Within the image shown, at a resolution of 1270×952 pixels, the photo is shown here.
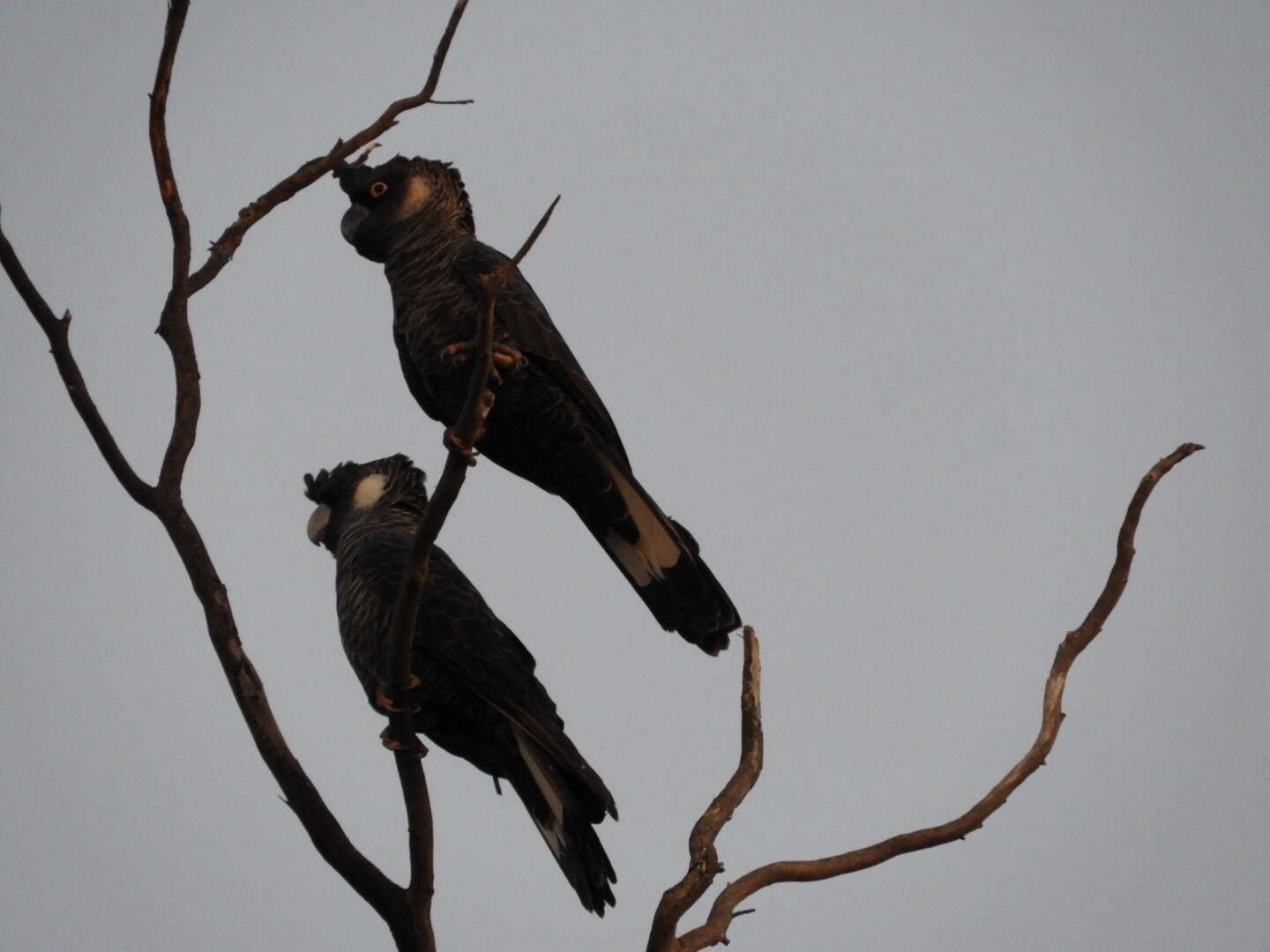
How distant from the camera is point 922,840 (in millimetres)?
4316

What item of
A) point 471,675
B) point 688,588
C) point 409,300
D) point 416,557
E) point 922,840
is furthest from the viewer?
point 409,300

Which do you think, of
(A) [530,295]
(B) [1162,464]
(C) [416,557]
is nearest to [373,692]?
(C) [416,557]

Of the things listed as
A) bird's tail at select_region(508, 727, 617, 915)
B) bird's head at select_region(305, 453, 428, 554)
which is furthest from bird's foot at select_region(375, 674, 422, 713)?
bird's head at select_region(305, 453, 428, 554)

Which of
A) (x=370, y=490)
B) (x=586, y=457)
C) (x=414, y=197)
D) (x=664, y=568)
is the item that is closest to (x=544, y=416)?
(x=586, y=457)

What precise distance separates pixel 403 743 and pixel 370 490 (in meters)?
2.30

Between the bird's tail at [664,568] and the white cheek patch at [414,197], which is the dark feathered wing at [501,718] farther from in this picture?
the white cheek patch at [414,197]

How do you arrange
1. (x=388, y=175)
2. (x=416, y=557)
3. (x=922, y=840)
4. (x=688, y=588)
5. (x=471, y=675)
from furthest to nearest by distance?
(x=388, y=175) < (x=688, y=588) < (x=471, y=675) < (x=922, y=840) < (x=416, y=557)

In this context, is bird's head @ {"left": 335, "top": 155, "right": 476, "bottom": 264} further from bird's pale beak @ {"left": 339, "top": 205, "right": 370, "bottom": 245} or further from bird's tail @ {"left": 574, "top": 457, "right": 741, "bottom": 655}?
bird's tail @ {"left": 574, "top": 457, "right": 741, "bottom": 655}

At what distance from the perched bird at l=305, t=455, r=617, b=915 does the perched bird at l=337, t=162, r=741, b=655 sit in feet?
2.09

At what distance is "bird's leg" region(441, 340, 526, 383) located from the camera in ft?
16.3

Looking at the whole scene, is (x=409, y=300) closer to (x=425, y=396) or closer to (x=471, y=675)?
(x=425, y=396)

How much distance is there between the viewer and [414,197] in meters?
6.01

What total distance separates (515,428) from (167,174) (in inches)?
67.8

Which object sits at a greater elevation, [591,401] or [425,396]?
[425,396]
